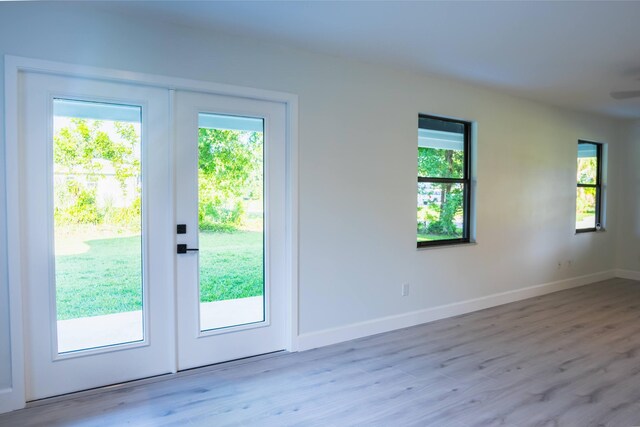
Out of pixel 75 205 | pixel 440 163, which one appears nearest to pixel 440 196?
pixel 440 163

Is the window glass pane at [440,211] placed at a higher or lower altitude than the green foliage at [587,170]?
lower

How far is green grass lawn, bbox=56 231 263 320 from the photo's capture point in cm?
274

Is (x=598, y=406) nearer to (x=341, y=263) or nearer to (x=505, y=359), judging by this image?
(x=505, y=359)

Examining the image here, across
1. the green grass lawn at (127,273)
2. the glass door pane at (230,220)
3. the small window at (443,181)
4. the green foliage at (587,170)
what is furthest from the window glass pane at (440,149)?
the green foliage at (587,170)

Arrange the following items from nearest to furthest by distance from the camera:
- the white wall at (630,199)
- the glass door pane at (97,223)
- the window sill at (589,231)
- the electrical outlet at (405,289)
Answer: the glass door pane at (97,223)
the electrical outlet at (405,289)
the window sill at (589,231)
the white wall at (630,199)

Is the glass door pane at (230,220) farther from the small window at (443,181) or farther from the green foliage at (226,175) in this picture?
the small window at (443,181)

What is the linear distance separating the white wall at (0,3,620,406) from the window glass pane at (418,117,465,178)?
18cm

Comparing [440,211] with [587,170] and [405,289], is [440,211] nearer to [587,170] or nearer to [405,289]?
[405,289]

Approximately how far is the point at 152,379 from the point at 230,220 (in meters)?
1.24

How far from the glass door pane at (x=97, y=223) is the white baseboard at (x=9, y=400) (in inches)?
12.3

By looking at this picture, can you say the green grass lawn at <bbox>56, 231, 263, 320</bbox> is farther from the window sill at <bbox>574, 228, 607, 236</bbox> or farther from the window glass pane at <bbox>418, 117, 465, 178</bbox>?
the window sill at <bbox>574, 228, 607, 236</bbox>

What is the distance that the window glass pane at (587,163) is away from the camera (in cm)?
630

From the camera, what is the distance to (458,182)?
474 centimetres

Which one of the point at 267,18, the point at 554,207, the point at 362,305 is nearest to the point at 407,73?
the point at 267,18
